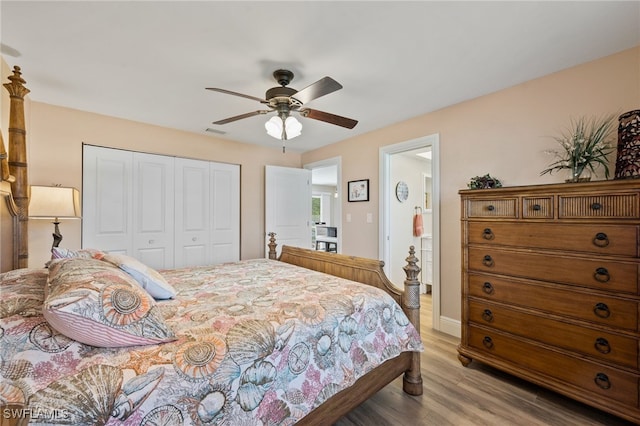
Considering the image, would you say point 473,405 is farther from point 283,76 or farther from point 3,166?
point 3,166

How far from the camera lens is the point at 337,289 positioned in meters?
1.85

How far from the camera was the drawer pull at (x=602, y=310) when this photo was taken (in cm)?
165

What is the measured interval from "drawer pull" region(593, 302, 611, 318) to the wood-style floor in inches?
26.5

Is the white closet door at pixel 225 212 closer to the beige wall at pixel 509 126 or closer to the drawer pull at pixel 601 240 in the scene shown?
the beige wall at pixel 509 126

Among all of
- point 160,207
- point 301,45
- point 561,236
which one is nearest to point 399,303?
point 561,236

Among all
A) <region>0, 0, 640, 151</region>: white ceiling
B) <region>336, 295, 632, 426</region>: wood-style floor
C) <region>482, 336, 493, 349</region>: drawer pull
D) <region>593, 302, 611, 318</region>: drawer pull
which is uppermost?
<region>0, 0, 640, 151</region>: white ceiling

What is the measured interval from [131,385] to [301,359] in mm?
700

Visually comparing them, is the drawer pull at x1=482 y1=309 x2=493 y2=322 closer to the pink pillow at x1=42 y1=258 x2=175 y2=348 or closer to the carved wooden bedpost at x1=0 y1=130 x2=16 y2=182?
the pink pillow at x1=42 y1=258 x2=175 y2=348

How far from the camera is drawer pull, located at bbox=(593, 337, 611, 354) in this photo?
165 centimetres

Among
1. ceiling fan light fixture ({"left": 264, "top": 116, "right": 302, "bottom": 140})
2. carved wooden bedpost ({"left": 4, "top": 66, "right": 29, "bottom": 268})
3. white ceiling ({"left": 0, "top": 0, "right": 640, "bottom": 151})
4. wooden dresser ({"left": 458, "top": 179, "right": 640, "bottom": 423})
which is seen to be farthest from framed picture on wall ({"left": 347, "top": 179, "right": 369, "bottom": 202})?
carved wooden bedpost ({"left": 4, "top": 66, "right": 29, "bottom": 268})

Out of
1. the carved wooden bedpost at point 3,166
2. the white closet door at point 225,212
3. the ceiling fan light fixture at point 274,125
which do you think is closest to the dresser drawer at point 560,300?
the ceiling fan light fixture at point 274,125

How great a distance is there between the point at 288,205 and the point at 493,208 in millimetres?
3067

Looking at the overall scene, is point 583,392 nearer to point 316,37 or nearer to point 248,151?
point 316,37

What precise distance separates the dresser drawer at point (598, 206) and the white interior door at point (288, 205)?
3460 mm
